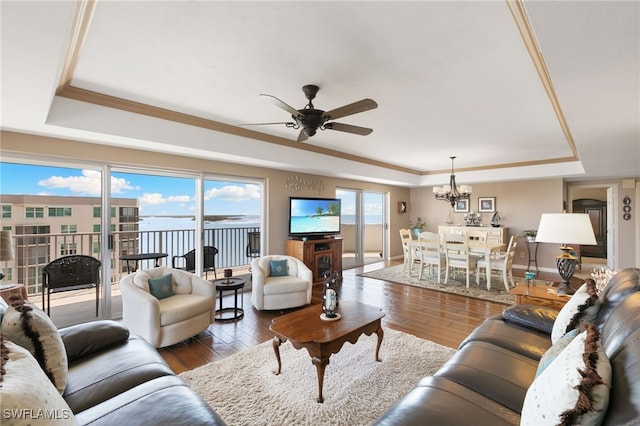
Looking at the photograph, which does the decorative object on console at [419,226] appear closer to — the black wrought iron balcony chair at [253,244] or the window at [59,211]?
the black wrought iron balcony chair at [253,244]

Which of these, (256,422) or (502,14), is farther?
(256,422)

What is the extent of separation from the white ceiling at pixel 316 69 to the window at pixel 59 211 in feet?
2.96

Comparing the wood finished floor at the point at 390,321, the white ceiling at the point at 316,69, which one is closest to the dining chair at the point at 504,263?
the wood finished floor at the point at 390,321

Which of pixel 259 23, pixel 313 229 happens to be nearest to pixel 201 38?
pixel 259 23

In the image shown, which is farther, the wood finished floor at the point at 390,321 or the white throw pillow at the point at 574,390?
the wood finished floor at the point at 390,321

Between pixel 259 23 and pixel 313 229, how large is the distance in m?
4.37

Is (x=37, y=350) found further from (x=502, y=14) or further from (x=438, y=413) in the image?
(x=502, y=14)

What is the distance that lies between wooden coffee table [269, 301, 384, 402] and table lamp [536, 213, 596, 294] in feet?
5.66

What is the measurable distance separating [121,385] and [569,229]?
3.50 metres

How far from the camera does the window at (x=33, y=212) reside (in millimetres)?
3334

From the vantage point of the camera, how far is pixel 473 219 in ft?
25.5

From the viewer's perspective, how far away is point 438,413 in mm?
1240

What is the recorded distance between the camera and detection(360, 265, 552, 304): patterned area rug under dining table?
465 cm

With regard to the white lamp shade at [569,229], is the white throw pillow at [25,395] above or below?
below
